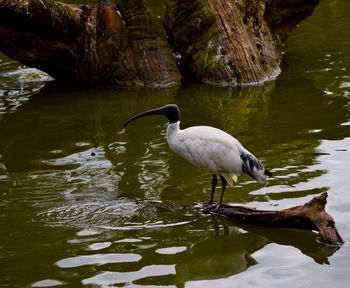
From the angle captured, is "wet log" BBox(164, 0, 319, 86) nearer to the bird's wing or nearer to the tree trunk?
the tree trunk

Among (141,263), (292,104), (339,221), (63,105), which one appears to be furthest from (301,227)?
(63,105)

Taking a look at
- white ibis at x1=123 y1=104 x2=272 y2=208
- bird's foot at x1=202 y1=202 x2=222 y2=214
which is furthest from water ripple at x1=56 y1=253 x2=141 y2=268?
white ibis at x1=123 y1=104 x2=272 y2=208

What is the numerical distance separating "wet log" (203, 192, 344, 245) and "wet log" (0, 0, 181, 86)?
6590mm

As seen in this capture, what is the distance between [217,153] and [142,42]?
6.18 m

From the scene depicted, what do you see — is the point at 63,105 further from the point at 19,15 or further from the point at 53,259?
the point at 53,259

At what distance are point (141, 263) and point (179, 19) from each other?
7.88m

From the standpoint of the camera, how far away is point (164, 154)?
9.54 m

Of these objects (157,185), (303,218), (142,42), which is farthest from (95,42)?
(303,218)

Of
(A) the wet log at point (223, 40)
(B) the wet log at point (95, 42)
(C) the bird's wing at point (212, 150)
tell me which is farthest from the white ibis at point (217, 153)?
(B) the wet log at point (95, 42)

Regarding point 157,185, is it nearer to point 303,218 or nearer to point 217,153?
point 217,153

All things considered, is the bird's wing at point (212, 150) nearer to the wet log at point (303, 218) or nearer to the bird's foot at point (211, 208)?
the bird's foot at point (211, 208)

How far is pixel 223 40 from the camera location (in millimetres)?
12820

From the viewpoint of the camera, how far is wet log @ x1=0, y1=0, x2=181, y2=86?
40.8 feet

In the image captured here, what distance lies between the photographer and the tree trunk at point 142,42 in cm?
1266
